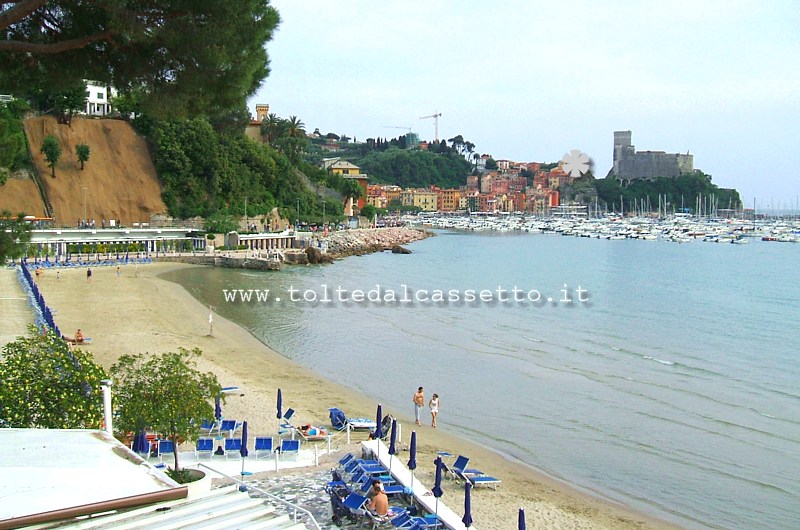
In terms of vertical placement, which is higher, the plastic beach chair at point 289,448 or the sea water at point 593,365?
the plastic beach chair at point 289,448

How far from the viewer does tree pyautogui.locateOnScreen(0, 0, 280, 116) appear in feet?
31.5

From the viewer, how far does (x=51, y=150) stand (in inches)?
2263

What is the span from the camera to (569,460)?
1523cm

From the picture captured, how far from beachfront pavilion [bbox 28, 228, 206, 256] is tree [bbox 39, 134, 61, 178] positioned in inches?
373

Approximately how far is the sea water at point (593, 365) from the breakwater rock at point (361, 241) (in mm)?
15441

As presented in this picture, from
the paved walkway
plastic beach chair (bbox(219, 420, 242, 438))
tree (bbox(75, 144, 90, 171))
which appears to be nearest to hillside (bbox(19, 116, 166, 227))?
tree (bbox(75, 144, 90, 171))

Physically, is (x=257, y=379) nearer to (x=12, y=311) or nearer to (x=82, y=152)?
(x=12, y=311)

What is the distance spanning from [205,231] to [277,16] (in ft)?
168

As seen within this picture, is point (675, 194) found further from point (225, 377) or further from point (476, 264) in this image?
point (225, 377)

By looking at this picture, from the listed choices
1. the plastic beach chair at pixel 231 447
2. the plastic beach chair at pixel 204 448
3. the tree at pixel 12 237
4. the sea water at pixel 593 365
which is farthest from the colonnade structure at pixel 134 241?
the plastic beach chair at pixel 231 447

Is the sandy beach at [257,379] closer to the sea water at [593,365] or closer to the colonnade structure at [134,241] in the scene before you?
the sea water at [593,365]

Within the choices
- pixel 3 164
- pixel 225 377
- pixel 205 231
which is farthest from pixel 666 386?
pixel 205 231

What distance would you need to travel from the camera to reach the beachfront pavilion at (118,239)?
47.7 meters

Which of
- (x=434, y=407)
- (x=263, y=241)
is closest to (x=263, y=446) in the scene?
(x=434, y=407)
